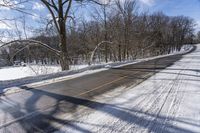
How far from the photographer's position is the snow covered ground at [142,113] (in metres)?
4.23

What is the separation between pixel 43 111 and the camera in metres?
5.34

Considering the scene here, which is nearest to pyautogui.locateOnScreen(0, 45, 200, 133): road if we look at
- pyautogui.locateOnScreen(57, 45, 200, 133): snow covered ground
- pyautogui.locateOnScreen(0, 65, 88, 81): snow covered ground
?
pyautogui.locateOnScreen(57, 45, 200, 133): snow covered ground

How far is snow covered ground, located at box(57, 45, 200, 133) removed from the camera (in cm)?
423

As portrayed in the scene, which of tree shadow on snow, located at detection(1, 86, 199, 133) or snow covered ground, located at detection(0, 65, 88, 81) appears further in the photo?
snow covered ground, located at detection(0, 65, 88, 81)

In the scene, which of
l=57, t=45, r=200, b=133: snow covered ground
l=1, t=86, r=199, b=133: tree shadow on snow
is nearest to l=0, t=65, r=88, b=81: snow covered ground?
l=1, t=86, r=199, b=133: tree shadow on snow

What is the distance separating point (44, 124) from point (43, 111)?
36.0 inches

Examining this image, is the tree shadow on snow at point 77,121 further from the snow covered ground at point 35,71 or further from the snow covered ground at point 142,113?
the snow covered ground at point 35,71

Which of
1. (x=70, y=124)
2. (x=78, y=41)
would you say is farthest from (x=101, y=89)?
(x=78, y=41)

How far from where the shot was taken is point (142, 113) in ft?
16.9

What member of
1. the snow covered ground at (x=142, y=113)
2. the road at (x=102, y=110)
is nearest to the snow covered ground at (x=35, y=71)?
the road at (x=102, y=110)

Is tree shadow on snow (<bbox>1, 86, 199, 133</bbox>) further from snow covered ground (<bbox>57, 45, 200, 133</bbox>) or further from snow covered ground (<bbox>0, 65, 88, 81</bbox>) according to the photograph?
snow covered ground (<bbox>0, 65, 88, 81</bbox>)

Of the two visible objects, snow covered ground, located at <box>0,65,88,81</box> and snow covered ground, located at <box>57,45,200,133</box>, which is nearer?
snow covered ground, located at <box>57,45,200,133</box>

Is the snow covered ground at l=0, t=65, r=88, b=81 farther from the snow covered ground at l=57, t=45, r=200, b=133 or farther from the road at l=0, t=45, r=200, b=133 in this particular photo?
the snow covered ground at l=57, t=45, r=200, b=133

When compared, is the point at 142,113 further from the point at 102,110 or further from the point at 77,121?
the point at 77,121
